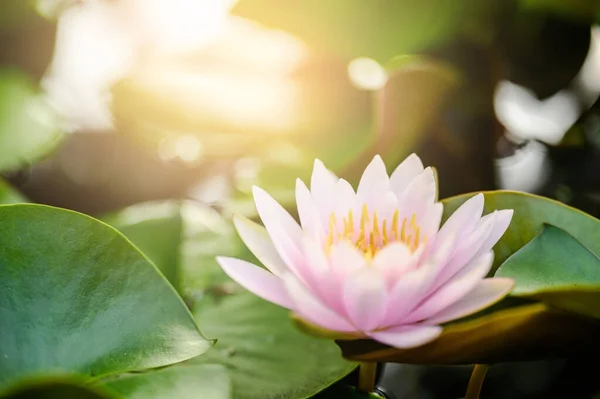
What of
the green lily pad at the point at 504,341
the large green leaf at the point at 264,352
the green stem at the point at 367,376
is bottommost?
the large green leaf at the point at 264,352

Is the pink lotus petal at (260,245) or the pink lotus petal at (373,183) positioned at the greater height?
the pink lotus petal at (373,183)

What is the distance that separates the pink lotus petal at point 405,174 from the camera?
0.43 m

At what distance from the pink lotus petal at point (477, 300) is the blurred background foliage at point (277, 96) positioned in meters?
0.54

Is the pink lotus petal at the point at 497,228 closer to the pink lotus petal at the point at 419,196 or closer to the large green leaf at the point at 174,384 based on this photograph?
the pink lotus petal at the point at 419,196

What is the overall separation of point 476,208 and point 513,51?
767 millimetres

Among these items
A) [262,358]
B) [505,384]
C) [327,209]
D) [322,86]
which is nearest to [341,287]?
[327,209]

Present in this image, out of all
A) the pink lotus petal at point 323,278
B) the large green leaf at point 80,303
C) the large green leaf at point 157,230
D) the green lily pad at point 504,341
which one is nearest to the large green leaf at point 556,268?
the green lily pad at point 504,341

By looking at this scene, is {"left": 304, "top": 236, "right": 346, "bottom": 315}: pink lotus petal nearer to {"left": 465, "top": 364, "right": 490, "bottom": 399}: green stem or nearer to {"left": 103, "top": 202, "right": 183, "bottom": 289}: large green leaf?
{"left": 465, "top": 364, "right": 490, "bottom": 399}: green stem

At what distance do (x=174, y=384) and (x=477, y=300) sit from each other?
0.24 metres

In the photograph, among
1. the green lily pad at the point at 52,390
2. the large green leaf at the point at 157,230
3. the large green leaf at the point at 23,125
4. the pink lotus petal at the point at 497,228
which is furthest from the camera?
the large green leaf at the point at 23,125

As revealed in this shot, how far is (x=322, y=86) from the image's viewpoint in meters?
1.05

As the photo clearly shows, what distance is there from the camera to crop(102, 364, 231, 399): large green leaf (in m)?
0.40

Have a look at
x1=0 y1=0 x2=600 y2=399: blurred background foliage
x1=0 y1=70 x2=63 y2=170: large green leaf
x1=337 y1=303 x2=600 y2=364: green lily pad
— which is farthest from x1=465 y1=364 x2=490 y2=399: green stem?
x1=0 y1=70 x2=63 y2=170: large green leaf

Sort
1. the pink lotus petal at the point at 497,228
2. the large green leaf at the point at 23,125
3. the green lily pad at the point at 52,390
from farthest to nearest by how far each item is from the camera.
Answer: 1. the large green leaf at the point at 23,125
2. the pink lotus petal at the point at 497,228
3. the green lily pad at the point at 52,390
